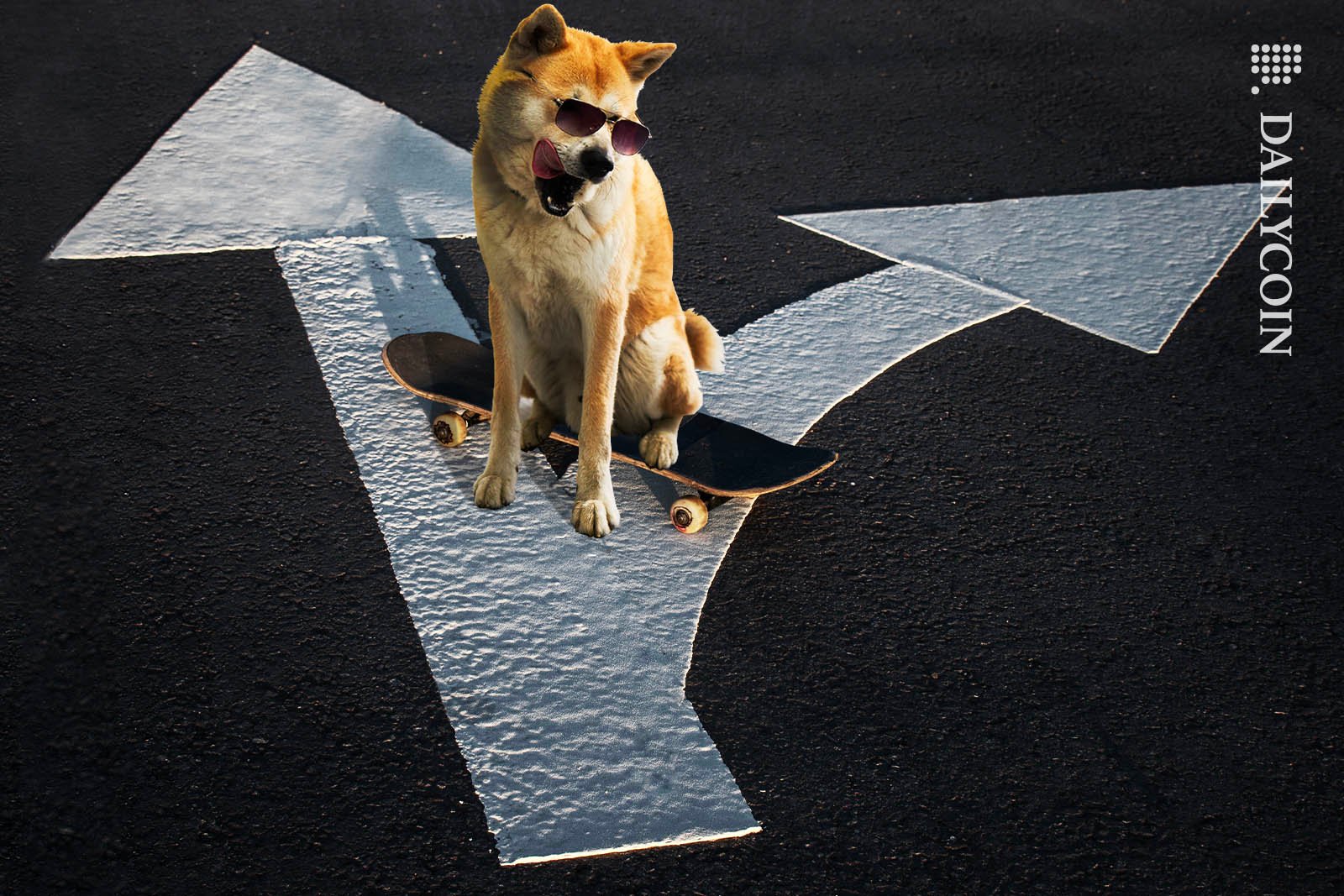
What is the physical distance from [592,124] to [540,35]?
0.87 ft

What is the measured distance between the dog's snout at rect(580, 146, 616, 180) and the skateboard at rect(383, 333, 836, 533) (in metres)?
1.06

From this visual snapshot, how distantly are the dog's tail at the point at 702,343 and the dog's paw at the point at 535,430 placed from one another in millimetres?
532

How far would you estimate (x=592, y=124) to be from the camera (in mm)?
2936

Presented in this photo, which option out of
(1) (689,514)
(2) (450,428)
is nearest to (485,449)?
(2) (450,428)

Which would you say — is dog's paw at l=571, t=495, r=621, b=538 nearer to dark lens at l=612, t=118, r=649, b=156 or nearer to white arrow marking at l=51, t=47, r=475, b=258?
dark lens at l=612, t=118, r=649, b=156

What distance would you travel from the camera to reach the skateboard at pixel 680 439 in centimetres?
370

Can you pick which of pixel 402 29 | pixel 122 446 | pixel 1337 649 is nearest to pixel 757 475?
pixel 1337 649

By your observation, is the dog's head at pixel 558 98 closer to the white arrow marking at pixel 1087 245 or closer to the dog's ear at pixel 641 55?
the dog's ear at pixel 641 55

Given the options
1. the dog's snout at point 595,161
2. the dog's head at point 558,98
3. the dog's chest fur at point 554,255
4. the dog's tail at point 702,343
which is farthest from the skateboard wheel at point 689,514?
the dog's snout at point 595,161

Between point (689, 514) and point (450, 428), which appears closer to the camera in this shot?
point (689, 514)

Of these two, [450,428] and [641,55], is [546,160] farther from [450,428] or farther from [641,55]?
[450,428]

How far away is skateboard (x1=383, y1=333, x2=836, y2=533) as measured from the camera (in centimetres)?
370

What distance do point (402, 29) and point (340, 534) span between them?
3954mm

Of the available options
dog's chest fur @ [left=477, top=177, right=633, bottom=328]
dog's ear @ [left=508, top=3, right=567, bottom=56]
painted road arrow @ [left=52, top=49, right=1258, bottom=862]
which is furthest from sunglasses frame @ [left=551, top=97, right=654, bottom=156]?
painted road arrow @ [left=52, top=49, right=1258, bottom=862]
